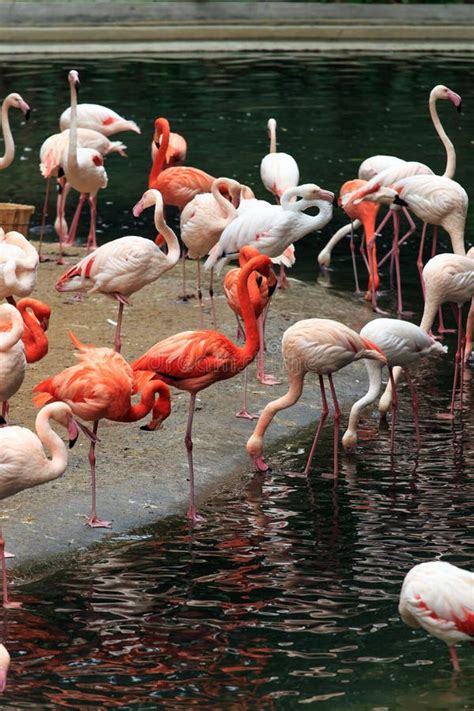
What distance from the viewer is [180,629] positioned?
5312 millimetres

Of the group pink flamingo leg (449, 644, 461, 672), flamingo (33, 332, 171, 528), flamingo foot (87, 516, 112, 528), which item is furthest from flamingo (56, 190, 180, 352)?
pink flamingo leg (449, 644, 461, 672)

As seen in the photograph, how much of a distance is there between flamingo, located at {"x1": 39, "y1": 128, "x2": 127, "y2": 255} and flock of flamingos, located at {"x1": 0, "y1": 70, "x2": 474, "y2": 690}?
0.07 ft

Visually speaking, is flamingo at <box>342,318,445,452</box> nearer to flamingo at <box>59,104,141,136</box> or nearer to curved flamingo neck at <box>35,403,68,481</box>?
curved flamingo neck at <box>35,403,68,481</box>

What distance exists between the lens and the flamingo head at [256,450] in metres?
7.00

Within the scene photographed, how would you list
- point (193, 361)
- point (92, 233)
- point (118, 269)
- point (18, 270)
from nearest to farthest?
point (193, 361) → point (18, 270) → point (118, 269) → point (92, 233)

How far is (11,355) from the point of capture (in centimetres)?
630

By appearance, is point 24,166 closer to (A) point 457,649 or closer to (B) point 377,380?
(B) point 377,380

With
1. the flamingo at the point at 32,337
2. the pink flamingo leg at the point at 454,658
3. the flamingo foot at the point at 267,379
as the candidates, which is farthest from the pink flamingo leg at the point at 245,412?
the pink flamingo leg at the point at 454,658

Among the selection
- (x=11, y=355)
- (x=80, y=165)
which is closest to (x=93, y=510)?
(x=11, y=355)

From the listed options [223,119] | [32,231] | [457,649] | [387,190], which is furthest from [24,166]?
[457,649]

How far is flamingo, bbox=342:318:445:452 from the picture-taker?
7242 millimetres

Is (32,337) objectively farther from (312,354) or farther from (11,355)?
(312,354)

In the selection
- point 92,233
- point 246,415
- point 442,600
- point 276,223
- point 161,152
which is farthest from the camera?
point 92,233

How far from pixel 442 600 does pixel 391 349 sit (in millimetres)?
2775
